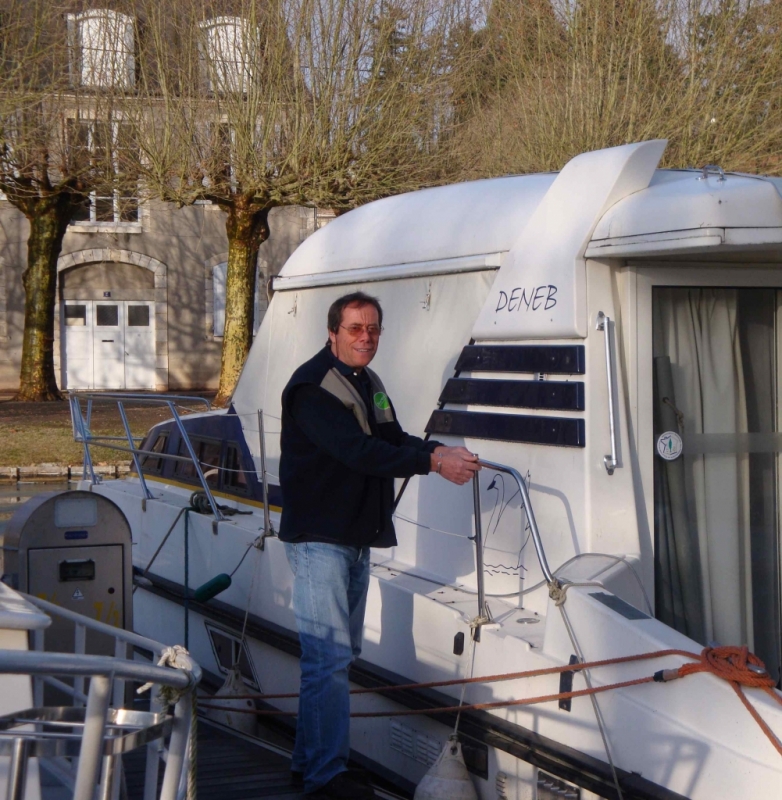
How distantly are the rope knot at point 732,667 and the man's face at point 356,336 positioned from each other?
5.56 ft

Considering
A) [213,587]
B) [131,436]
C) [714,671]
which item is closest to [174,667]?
[714,671]

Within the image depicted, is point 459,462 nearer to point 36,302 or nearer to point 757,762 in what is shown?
point 757,762

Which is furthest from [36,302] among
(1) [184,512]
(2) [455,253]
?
(2) [455,253]

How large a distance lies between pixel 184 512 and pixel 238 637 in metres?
0.96

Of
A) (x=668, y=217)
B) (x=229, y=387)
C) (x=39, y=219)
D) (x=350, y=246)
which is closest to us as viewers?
(x=668, y=217)

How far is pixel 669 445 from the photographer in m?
4.64

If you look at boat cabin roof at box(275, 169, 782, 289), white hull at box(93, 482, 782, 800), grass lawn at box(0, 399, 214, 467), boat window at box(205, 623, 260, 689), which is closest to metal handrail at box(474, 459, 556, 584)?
white hull at box(93, 482, 782, 800)

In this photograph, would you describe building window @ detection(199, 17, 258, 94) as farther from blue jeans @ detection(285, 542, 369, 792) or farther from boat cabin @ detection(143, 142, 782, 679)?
blue jeans @ detection(285, 542, 369, 792)

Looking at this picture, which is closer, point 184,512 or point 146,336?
point 184,512

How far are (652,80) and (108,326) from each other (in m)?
16.8

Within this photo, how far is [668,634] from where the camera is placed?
12.6 feet

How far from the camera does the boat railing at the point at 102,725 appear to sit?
2533 millimetres

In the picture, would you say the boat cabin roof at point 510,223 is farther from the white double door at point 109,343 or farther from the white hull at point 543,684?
the white double door at point 109,343

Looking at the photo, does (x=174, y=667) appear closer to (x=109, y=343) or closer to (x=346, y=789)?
(x=346, y=789)
